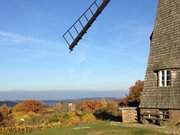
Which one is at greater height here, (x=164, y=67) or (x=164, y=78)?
(x=164, y=67)

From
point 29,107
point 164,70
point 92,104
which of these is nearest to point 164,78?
point 164,70

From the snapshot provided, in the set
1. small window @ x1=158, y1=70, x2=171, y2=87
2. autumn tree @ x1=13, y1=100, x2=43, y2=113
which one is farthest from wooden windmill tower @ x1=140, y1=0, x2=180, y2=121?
autumn tree @ x1=13, y1=100, x2=43, y2=113

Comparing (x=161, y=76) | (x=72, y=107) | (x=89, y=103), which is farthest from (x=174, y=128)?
(x=89, y=103)

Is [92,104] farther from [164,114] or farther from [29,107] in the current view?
[164,114]

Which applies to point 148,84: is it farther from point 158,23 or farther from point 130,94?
point 130,94

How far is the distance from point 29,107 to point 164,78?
125 ft

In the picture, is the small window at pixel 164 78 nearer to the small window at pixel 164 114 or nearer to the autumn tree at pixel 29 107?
the small window at pixel 164 114

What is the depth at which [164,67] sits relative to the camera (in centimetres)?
2617

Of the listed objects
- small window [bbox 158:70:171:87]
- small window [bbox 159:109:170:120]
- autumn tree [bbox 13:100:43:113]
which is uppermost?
small window [bbox 158:70:171:87]

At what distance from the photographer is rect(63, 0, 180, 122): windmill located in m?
25.3

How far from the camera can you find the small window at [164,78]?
2594cm

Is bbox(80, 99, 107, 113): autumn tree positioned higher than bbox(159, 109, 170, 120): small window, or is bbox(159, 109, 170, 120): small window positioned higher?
bbox(159, 109, 170, 120): small window

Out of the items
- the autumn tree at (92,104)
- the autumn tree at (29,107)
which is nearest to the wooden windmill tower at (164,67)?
the autumn tree at (92,104)

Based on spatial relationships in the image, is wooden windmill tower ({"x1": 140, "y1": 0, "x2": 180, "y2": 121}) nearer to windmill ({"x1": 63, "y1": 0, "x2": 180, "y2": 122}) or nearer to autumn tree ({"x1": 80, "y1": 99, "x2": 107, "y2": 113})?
windmill ({"x1": 63, "y1": 0, "x2": 180, "y2": 122})
